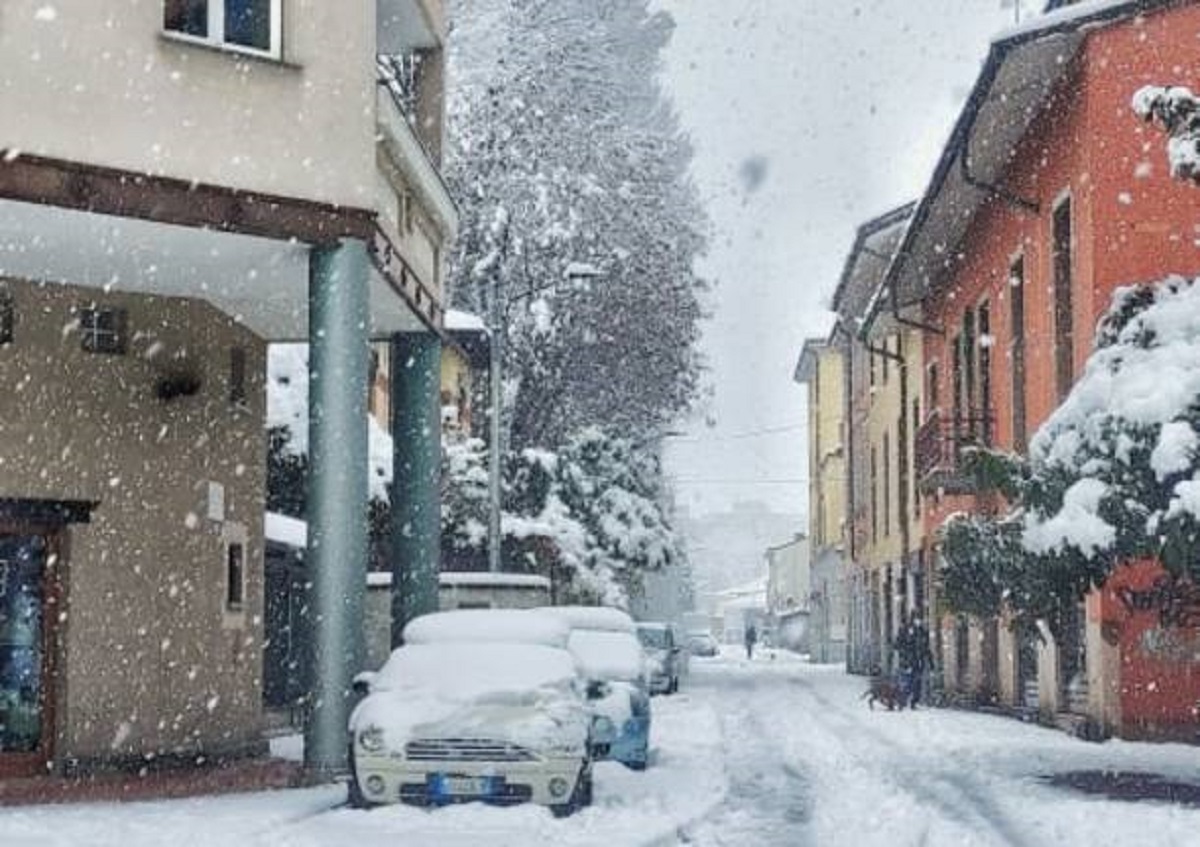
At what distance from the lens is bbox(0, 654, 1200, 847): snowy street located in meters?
13.1

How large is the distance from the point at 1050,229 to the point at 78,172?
14299 millimetres

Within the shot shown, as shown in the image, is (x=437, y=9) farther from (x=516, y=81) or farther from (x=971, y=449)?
(x=516, y=81)

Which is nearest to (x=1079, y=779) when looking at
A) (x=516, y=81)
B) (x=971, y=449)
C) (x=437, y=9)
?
(x=971, y=449)

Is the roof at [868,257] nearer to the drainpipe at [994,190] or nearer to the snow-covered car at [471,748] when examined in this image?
the drainpipe at [994,190]

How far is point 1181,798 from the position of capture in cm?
1612

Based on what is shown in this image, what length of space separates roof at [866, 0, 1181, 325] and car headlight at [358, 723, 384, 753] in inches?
472

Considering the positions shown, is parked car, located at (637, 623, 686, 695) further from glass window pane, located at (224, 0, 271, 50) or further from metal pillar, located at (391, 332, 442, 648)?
glass window pane, located at (224, 0, 271, 50)

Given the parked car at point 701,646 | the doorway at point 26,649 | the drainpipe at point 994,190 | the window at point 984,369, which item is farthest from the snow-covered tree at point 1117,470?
the parked car at point 701,646

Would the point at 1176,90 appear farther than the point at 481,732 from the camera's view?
Yes

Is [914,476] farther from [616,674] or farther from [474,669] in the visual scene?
[474,669]

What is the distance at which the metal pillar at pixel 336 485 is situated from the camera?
17.4 metres

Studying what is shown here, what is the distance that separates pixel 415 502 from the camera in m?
22.5

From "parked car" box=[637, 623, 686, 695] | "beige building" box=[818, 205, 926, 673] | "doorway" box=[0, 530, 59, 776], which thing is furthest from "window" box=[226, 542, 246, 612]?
"beige building" box=[818, 205, 926, 673]

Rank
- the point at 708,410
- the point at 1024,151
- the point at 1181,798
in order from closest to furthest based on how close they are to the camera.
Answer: the point at 1181,798 → the point at 1024,151 → the point at 708,410
